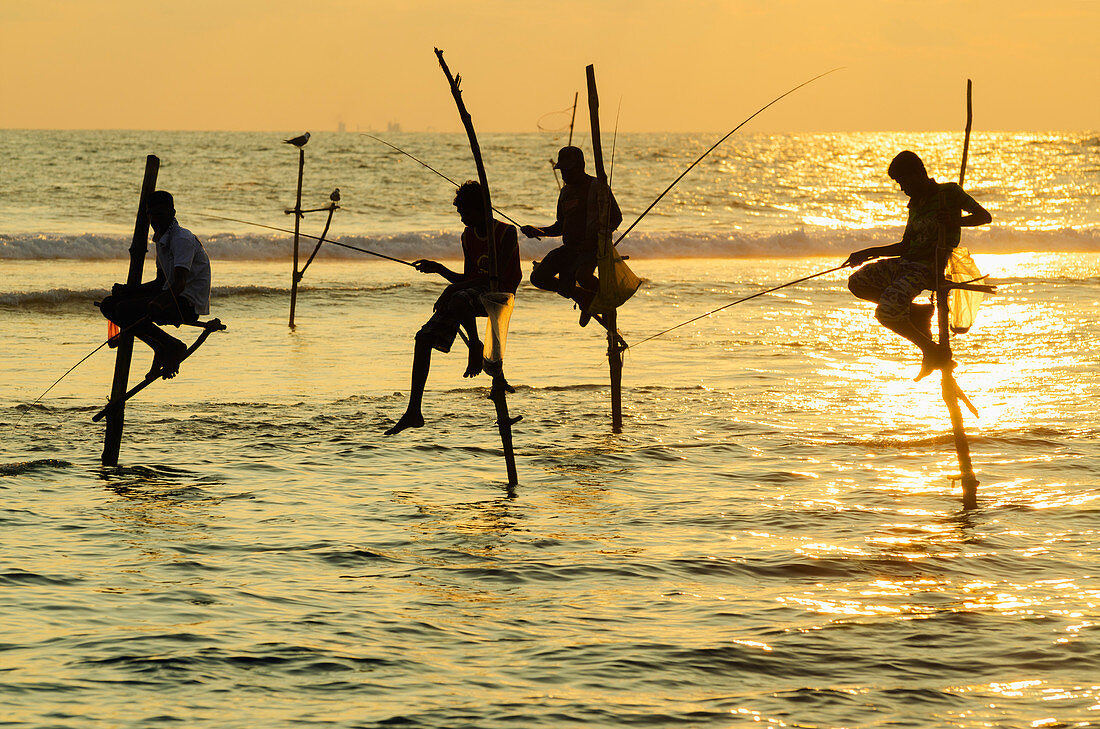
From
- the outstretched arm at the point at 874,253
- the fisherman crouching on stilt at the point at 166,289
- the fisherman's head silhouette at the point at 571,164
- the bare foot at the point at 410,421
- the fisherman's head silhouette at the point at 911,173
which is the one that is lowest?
the bare foot at the point at 410,421

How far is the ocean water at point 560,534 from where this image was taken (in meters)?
5.01

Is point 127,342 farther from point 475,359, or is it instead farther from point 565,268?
point 565,268

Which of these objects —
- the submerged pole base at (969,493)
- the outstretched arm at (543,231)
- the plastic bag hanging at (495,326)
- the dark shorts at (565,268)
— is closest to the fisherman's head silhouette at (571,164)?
the outstretched arm at (543,231)

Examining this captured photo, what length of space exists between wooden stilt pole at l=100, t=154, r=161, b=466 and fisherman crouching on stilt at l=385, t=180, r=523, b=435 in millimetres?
1989

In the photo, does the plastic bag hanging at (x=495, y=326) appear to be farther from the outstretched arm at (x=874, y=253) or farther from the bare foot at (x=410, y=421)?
the outstretched arm at (x=874, y=253)

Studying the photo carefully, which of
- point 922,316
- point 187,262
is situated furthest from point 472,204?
point 922,316

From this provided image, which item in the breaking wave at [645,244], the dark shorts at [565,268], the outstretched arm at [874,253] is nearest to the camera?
the outstretched arm at [874,253]

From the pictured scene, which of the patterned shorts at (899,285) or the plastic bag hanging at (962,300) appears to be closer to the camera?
the patterned shorts at (899,285)

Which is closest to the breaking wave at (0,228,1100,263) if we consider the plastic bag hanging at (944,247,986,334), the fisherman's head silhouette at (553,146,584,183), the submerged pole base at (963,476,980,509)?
the fisherman's head silhouette at (553,146,584,183)

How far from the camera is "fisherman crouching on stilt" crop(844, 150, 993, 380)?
23.8 feet

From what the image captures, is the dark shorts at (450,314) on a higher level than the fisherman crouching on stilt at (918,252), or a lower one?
lower

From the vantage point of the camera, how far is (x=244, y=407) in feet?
37.3

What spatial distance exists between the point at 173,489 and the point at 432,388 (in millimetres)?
4838

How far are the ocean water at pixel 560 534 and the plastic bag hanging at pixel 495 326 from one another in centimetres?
94
